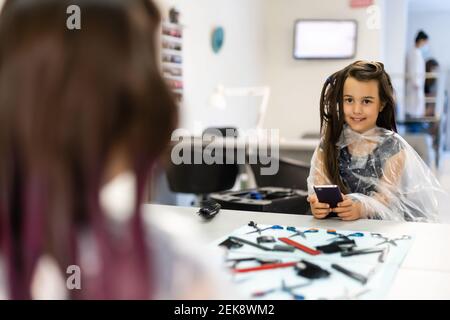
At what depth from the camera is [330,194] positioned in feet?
4.08

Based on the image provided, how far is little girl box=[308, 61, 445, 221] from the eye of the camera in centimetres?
139

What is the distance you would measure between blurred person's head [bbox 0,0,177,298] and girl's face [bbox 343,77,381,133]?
3.69 feet

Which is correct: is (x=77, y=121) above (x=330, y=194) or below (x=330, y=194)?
above

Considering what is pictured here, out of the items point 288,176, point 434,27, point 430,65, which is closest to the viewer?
point 288,176

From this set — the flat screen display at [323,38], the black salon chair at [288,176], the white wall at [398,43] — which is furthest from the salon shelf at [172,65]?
the white wall at [398,43]

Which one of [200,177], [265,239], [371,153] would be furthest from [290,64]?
[265,239]

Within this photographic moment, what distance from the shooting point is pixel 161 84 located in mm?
335

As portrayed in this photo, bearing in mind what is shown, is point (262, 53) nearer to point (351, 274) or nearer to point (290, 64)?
point (290, 64)

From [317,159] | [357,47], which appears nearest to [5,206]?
[317,159]

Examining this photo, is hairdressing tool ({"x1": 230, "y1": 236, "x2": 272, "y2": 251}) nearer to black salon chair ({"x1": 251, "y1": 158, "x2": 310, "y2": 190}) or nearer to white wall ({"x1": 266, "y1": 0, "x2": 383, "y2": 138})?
black salon chair ({"x1": 251, "y1": 158, "x2": 310, "y2": 190})

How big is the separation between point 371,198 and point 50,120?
1176 mm

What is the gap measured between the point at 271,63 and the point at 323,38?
63 centimetres

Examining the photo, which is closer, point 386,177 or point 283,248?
point 283,248
